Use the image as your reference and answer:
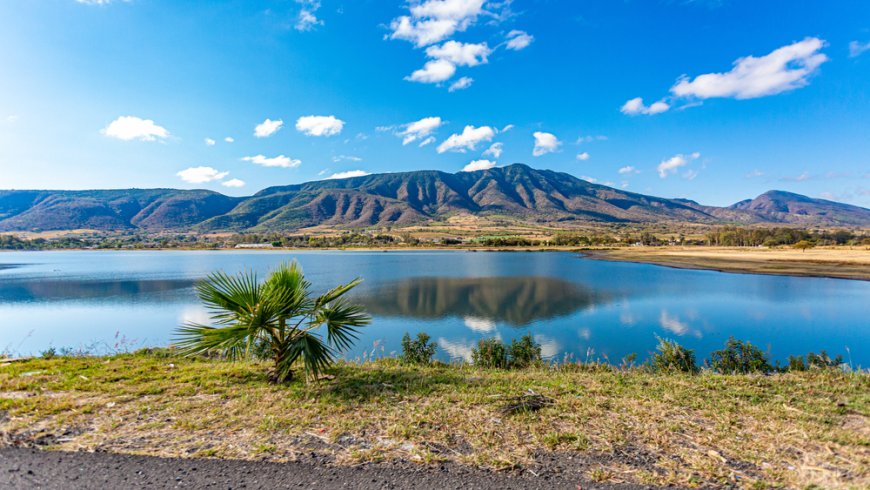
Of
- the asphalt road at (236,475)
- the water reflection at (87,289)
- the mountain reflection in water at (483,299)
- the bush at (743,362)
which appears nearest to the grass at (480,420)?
the asphalt road at (236,475)

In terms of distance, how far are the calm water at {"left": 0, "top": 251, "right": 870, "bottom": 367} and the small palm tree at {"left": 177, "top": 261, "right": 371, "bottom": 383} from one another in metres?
9.13

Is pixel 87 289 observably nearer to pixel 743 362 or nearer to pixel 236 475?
pixel 236 475

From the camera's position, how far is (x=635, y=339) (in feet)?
68.7

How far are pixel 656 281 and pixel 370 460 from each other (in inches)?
1988

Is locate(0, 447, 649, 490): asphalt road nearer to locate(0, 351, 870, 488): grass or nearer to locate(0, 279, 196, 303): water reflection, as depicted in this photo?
locate(0, 351, 870, 488): grass

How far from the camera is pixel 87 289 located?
42.0 meters

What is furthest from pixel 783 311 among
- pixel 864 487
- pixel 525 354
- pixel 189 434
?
pixel 189 434

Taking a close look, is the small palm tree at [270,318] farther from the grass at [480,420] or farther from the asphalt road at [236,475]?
the asphalt road at [236,475]

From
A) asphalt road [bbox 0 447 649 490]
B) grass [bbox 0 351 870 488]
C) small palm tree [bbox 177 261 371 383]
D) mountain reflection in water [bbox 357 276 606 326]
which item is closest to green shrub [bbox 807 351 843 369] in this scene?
grass [bbox 0 351 870 488]

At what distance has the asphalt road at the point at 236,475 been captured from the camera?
4.26 meters

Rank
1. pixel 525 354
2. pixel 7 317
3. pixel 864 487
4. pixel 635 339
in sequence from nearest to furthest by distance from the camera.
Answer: pixel 864 487 < pixel 525 354 < pixel 635 339 < pixel 7 317

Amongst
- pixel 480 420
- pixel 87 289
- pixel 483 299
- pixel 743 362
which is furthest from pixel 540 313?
pixel 87 289

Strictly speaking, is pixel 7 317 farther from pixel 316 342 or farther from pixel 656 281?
pixel 656 281

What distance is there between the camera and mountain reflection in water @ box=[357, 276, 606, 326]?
28719 mm
